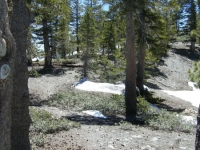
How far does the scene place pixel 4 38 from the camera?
277 centimetres

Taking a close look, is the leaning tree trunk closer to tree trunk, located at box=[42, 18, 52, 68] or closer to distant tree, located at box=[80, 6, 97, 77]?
distant tree, located at box=[80, 6, 97, 77]

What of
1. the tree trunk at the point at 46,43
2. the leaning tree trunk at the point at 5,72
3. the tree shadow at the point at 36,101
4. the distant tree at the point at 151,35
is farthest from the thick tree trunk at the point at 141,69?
the leaning tree trunk at the point at 5,72

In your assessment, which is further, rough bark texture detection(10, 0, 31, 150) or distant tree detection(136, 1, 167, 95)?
distant tree detection(136, 1, 167, 95)

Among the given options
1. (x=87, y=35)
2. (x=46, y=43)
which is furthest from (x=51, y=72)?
(x=87, y=35)

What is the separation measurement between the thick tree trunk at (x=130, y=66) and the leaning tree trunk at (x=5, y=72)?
893 cm

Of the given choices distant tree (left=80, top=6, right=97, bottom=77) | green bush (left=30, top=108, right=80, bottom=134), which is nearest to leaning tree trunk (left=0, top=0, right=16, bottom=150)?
green bush (left=30, top=108, right=80, bottom=134)

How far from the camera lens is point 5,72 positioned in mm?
2789

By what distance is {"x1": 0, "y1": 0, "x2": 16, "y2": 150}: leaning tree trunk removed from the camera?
275cm

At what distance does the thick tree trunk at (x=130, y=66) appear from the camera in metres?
11.5

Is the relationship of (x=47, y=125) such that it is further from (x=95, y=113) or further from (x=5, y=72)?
(x=5, y=72)

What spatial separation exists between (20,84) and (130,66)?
7780 mm

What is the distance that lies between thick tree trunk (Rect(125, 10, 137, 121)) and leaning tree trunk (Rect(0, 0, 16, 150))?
29.3 feet

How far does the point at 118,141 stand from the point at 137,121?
429 centimetres

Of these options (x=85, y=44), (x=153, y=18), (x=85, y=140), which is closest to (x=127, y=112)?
(x=85, y=140)
